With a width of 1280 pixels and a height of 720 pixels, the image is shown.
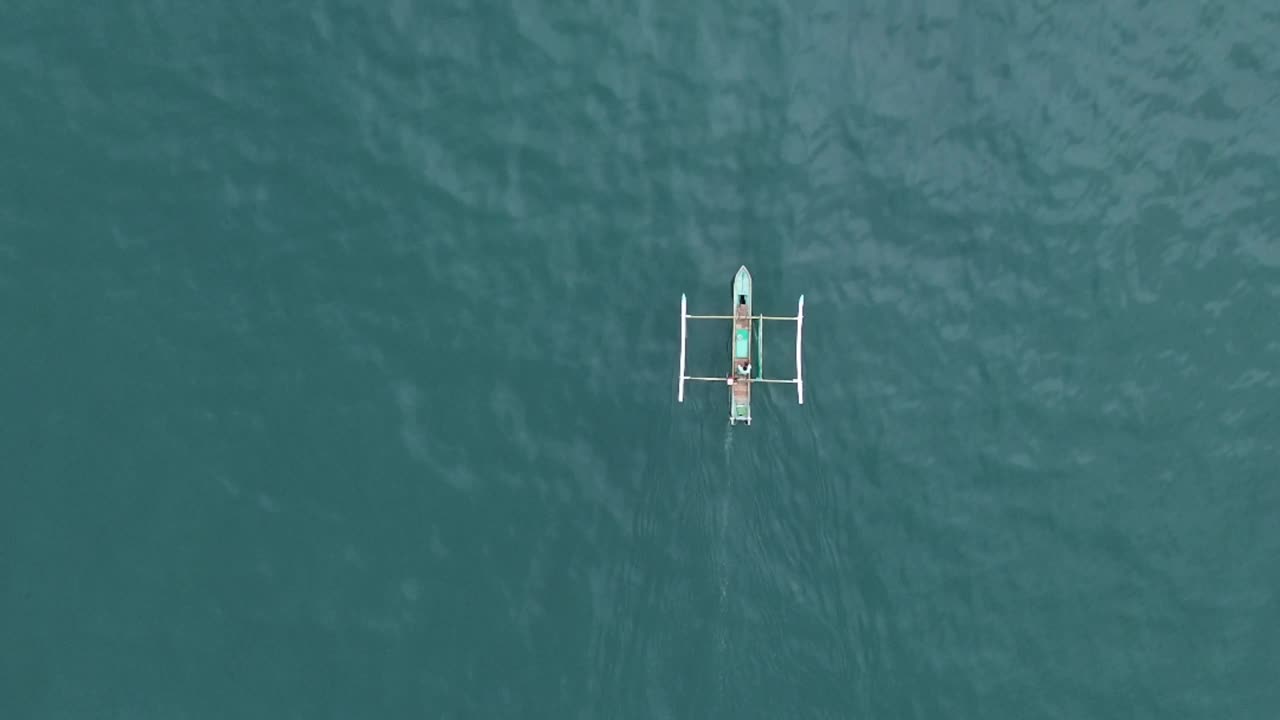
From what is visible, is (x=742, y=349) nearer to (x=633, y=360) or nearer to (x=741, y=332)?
(x=741, y=332)

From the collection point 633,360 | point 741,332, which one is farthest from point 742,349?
point 633,360

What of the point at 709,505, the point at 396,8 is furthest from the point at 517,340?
the point at 396,8

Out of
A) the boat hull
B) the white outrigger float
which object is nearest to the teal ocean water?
the white outrigger float

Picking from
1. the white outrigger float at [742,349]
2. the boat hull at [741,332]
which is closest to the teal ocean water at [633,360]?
the white outrigger float at [742,349]

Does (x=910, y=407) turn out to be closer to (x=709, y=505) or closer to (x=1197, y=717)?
(x=709, y=505)

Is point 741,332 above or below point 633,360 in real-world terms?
above
